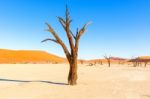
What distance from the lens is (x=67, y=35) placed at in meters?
18.0

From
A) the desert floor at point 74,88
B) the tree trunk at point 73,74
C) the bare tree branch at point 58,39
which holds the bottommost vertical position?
the desert floor at point 74,88

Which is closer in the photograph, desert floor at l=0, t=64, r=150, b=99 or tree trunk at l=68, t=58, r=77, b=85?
desert floor at l=0, t=64, r=150, b=99

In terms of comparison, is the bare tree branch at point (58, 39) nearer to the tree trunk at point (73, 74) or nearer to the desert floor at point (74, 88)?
the tree trunk at point (73, 74)

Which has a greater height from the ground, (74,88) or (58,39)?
(58,39)

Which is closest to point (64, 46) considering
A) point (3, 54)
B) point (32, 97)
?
point (32, 97)

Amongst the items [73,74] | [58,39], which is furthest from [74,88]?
[58,39]

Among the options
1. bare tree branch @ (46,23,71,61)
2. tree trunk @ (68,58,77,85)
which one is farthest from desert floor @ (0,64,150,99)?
bare tree branch @ (46,23,71,61)

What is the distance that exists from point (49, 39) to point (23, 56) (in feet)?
464

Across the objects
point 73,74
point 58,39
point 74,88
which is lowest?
point 74,88

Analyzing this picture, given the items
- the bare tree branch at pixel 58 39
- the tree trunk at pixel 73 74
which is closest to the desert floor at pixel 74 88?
the tree trunk at pixel 73 74

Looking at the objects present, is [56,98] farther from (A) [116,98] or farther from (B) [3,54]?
(B) [3,54]

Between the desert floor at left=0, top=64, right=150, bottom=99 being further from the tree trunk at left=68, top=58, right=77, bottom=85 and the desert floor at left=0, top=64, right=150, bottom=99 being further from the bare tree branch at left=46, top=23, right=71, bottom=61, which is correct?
the bare tree branch at left=46, top=23, right=71, bottom=61

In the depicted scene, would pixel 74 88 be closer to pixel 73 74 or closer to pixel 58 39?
pixel 73 74

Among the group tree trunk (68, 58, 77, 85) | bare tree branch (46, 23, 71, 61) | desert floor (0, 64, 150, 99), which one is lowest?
desert floor (0, 64, 150, 99)
